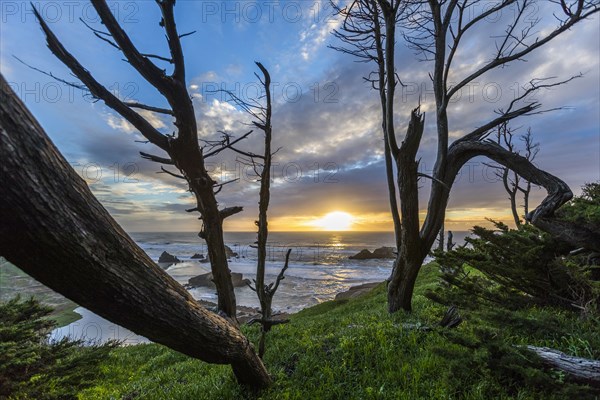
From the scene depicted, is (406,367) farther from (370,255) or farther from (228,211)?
(370,255)

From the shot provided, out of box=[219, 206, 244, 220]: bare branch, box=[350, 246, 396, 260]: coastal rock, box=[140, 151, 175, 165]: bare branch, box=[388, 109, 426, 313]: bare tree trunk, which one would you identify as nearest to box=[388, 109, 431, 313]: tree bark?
box=[388, 109, 426, 313]: bare tree trunk

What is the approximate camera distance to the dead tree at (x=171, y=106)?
341 centimetres

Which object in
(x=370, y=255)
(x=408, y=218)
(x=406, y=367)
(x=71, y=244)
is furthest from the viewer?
(x=370, y=255)

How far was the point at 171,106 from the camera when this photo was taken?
397 centimetres

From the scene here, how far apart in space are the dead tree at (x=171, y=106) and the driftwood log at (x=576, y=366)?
460 centimetres

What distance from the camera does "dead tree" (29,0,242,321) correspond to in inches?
134

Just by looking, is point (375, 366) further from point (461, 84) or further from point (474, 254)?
point (461, 84)

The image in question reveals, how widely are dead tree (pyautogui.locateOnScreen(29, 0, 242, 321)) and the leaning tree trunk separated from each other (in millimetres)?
2005

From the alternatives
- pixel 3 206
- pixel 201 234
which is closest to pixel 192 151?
pixel 201 234

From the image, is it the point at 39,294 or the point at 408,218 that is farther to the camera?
the point at 39,294

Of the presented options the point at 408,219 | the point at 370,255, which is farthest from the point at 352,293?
the point at 370,255

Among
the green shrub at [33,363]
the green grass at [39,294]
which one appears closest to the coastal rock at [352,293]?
the green shrub at [33,363]

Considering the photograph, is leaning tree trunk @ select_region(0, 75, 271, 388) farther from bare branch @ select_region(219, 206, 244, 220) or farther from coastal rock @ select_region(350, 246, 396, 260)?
coastal rock @ select_region(350, 246, 396, 260)

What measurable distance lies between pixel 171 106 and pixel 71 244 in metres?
2.63
